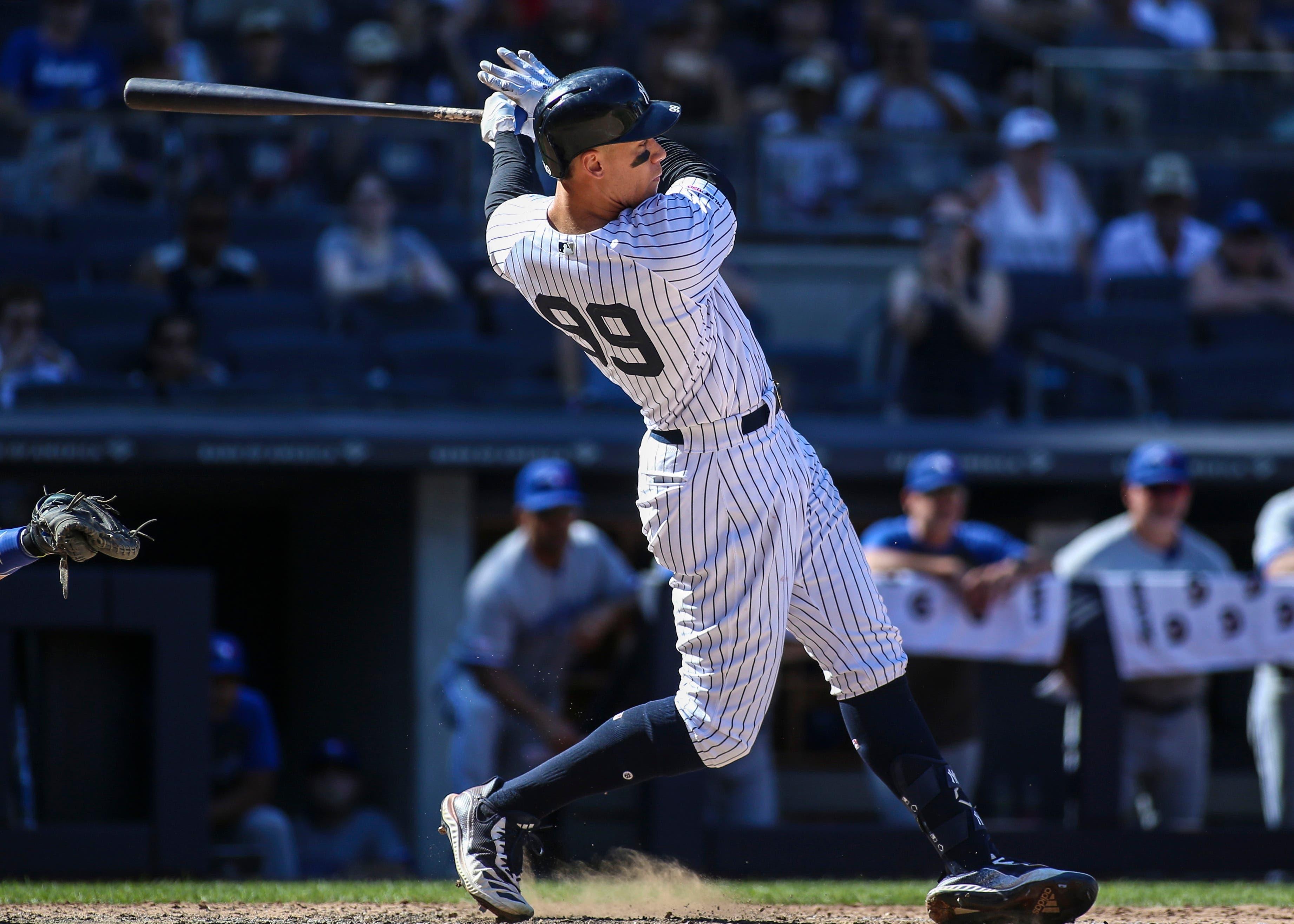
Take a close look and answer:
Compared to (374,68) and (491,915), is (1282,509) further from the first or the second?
(374,68)

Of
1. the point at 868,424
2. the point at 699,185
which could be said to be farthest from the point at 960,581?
the point at 699,185

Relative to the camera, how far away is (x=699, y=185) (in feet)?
10.0

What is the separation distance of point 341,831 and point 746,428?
3.64 metres

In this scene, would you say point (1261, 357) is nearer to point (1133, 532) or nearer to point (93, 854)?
point (1133, 532)

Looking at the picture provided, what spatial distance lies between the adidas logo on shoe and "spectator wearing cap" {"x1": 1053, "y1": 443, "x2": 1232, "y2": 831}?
258 cm

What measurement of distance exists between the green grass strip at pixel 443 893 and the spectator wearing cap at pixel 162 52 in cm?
444

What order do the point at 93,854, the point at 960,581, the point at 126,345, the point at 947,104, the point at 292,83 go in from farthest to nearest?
the point at 947,104, the point at 292,83, the point at 126,345, the point at 960,581, the point at 93,854

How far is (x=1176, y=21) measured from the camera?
9.86 m

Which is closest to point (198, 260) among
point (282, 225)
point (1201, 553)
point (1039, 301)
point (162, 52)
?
point (282, 225)

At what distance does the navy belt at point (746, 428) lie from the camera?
118 inches

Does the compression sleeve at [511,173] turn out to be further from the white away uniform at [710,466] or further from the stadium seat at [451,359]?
the stadium seat at [451,359]

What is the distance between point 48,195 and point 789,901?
5.14m

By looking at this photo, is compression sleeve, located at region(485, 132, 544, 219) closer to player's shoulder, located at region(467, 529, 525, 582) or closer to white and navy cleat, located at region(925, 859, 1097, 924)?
white and navy cleat, located at region(925, 859, 1097, 924)

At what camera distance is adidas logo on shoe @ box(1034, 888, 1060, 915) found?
9.73 ft
